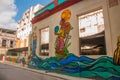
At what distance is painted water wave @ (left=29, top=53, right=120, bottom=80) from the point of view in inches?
322

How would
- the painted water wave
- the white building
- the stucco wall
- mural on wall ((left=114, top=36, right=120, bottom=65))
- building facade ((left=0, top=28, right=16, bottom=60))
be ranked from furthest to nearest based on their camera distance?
1. building facade ((left=0, top=28, right=16, bottom=60))
2. the white building
3. the stucco wall
4. the painted water wave
5. mural on wall ((left=114, top=36, right=120, bottom=65))

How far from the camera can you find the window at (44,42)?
15.3m

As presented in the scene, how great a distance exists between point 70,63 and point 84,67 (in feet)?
5.33

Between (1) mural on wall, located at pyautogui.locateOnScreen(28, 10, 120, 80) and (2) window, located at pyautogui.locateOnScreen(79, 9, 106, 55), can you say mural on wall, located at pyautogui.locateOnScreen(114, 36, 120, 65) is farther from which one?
(2) window, located at pyautogui.locateOnScreen(79, 9, 106, 55)

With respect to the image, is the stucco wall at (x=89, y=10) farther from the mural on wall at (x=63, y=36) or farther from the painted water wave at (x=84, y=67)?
the painted water wave at (x=84, y=67)

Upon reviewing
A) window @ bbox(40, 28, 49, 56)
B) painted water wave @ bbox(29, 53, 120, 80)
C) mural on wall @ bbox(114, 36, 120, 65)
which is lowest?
painted water wave @ bbox(29, 53, 120, 80)

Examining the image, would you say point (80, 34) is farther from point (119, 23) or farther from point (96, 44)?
point (119, 23)

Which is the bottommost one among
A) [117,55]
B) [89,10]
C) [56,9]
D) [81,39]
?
[117,55]

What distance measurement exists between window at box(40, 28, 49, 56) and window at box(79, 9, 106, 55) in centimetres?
542

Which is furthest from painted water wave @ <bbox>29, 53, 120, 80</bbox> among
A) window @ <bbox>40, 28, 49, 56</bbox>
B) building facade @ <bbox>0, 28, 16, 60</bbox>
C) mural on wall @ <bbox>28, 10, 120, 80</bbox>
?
building facade @ <bbox>0, 28, 16, 60</bbox>

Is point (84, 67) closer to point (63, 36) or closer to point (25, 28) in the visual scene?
point (63, 36)

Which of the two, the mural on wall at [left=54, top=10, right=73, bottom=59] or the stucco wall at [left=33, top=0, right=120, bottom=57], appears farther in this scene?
the mural on wall at [left=54, top=10, right=73, bottom=59]

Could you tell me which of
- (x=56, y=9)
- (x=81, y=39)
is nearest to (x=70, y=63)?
(x=81, y=39)

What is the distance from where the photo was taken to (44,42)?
51.7 ft
